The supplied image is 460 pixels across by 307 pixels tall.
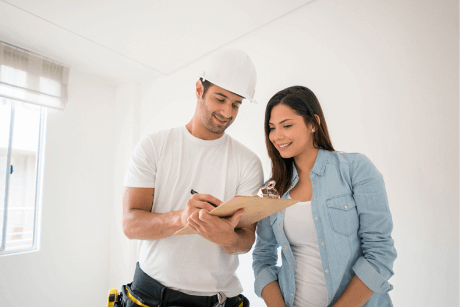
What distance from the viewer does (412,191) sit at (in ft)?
5.18

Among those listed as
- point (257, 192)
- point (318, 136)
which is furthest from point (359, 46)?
point (257, 192)

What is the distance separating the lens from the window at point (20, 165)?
8.92ft

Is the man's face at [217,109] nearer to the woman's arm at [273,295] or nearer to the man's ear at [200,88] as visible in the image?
the man's ear at [200,88]

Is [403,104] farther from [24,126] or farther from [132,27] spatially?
[24,126]

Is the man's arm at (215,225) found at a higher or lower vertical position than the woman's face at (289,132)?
lower

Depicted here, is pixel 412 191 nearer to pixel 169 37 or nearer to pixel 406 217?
pixel 406 217

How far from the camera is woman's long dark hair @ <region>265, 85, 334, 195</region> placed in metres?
1.24

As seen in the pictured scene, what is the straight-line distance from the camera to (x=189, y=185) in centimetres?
122

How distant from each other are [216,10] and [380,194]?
72.9 inches

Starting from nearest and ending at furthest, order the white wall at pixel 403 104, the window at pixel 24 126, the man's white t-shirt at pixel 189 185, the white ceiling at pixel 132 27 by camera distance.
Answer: the man's white t-shirt at pixel 189 185
the white wall at pixel 403 104
the white ceiling at pixel 132 27
the window at pixel 24 126

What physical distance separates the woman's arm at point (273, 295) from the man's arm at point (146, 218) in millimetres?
497

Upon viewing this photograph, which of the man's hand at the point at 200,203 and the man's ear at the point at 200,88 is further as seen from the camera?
the man's ear at the point at 200,88

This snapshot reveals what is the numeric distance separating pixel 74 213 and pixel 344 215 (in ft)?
→ 10.2

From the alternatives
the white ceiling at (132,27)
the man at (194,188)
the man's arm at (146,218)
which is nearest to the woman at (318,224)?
the man at (194,188)
